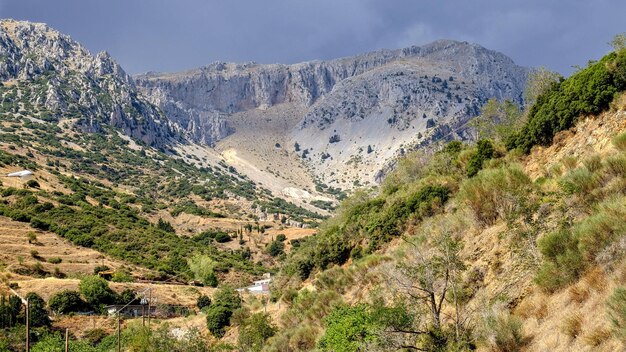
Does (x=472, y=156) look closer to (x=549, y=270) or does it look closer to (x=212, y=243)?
(x=549, y=270)

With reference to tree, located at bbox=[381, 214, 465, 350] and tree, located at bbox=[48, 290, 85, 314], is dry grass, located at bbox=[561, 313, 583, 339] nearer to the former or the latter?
tree, located at bbox=[381, 214, 465, 350]

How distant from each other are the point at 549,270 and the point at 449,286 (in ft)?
10.5

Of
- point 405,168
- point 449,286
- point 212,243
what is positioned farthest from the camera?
point 212,243

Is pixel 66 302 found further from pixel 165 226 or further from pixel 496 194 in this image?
pixel 165 226

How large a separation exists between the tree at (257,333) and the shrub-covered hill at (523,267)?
5900 mm

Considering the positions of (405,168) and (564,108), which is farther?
(405,168)

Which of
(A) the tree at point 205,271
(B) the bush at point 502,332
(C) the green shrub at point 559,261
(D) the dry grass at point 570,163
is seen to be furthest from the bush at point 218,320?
(C) the green shrub at point 559,261

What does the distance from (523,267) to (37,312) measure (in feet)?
152

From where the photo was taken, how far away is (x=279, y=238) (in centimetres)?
11162

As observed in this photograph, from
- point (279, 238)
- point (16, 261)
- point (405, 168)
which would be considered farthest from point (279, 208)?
point (405, 168)

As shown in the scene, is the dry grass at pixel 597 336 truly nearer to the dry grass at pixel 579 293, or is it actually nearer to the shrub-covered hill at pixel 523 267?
the shrub-covered hill at pixel 523 267

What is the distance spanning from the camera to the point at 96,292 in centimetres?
5119

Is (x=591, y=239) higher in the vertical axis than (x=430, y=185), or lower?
lower

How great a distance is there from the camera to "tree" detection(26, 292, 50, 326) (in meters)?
43.4
